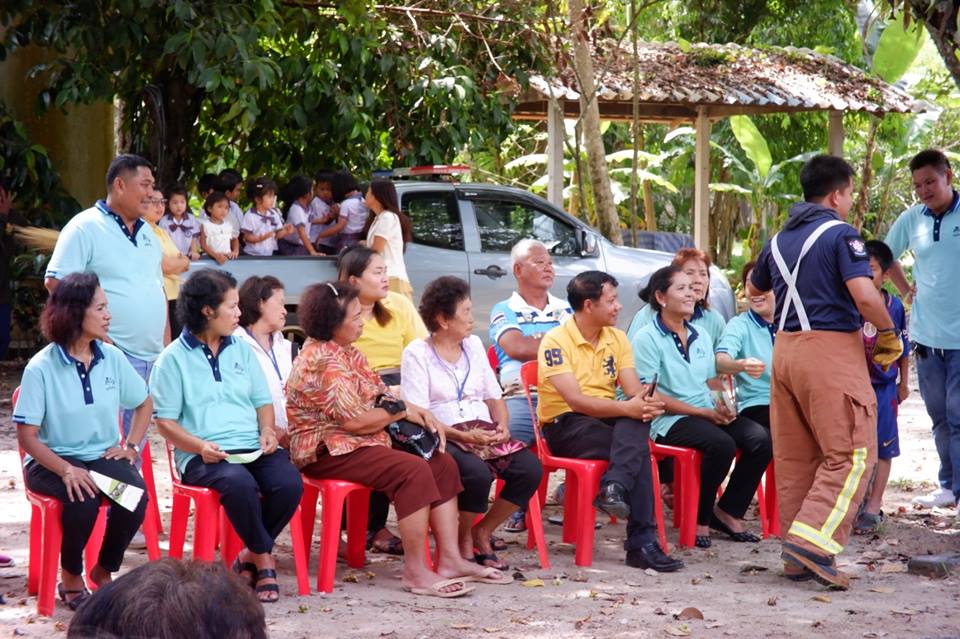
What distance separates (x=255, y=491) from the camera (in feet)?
16.8

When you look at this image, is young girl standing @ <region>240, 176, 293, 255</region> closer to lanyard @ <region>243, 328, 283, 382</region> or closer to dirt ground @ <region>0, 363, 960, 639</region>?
dirt ground @ <region>0, 363, 960, 639</region>

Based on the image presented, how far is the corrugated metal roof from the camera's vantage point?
48.0ft

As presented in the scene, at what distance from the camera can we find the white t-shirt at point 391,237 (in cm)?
960

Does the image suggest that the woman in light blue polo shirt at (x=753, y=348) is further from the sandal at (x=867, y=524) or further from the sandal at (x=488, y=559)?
the sandal at (x=488, y=559)

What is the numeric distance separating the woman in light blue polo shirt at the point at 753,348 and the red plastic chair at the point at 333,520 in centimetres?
206

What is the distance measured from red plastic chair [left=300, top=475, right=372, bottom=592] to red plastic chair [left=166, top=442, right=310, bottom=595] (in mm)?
74

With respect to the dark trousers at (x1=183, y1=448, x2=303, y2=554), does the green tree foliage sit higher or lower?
higher

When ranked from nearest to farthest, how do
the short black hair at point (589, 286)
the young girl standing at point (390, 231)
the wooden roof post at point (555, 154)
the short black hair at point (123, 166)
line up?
1. the short black hair at point (123, 166)
2. the short black hair at point (589, 286)
3. the young girl standing at point (390, 231)
4. the wooden roof post at point (555, 154)

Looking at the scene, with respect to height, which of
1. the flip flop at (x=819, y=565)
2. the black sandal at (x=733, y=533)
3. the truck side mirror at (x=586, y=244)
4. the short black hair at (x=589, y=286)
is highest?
the truck side mirror at (x=586, y=244)

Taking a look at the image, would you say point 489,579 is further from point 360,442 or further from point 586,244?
point 586,244

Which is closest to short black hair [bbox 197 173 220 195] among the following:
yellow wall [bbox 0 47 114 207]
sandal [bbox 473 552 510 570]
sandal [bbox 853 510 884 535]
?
yellow wall [bbox 0 47 114 207]

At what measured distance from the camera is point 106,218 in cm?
576

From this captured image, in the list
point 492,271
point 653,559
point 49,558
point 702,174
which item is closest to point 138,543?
point 49,558

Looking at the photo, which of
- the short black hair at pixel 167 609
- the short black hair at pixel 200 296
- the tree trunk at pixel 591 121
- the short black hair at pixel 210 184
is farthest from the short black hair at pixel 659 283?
the tree trunk at pixel 591 121
